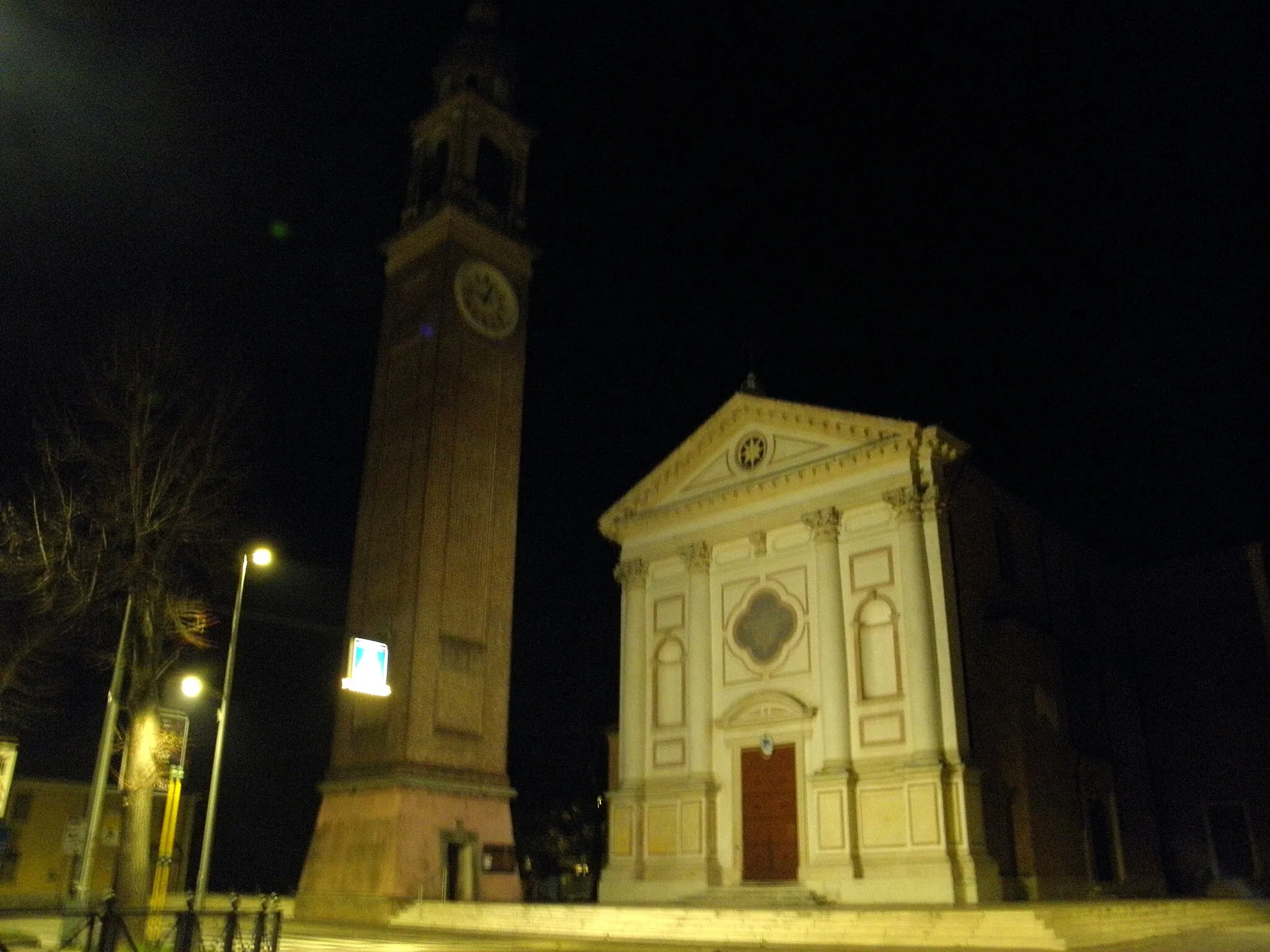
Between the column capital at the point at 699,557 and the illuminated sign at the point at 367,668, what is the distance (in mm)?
7326

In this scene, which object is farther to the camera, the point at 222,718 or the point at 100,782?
the point at 222,718

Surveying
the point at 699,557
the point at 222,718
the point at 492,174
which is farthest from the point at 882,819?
the point at 492,174

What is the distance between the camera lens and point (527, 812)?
38906 millimetres

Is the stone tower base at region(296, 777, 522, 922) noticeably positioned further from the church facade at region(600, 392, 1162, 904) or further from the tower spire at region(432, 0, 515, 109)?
the tower spire at region(432, 0, 515, 109)

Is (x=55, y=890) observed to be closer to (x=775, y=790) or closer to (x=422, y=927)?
(x=422, y=927)

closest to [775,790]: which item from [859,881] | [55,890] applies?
[859,881]

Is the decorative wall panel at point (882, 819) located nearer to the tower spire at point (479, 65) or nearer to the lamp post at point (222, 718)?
the lamp post at point (222, 718)

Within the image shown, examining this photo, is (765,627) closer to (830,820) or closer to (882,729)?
(882,729)

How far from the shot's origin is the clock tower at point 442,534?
24344 millimetres

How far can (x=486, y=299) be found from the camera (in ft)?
98.4

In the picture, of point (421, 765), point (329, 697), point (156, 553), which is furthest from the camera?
point (329, 697)

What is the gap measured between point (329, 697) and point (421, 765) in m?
13.6

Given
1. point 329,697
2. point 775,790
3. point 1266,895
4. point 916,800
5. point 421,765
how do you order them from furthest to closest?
point 329,697 < point 1266,895 < point 421,765 < point 775,790 < point 916,800

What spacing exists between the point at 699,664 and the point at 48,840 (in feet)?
92.4
